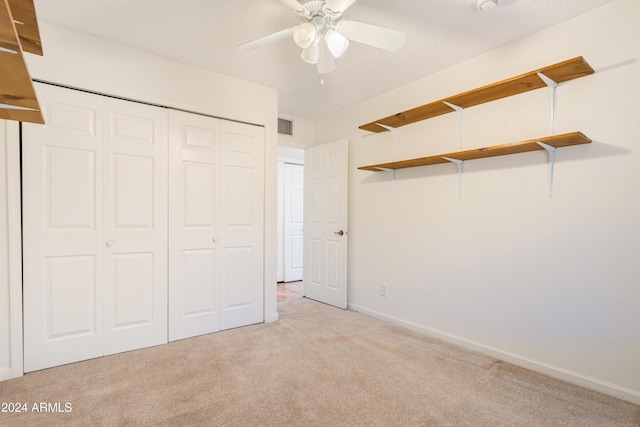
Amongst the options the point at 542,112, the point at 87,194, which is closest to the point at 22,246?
the point at 87,194

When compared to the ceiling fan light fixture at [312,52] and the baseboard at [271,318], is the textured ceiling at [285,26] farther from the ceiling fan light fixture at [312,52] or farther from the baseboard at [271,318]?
the baseboard at [271,318]

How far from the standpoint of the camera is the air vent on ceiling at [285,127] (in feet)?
13.5

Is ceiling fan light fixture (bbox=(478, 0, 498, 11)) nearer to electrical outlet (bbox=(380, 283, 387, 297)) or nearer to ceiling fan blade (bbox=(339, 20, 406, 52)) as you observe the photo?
ceiling fan blade (bbox=(339, 20, 406, 52))

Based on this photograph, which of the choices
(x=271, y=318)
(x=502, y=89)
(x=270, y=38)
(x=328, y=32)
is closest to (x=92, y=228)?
(x=271, y=318)

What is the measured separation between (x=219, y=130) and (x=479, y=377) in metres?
2.89

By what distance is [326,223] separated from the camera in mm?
4020

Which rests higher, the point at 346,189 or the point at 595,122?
the point at 595,122

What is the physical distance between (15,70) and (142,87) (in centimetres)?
206

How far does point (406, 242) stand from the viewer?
3.16 metres

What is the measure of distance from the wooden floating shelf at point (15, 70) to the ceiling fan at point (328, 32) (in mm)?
1113

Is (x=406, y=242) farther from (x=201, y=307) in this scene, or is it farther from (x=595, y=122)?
(x=201, y=307)

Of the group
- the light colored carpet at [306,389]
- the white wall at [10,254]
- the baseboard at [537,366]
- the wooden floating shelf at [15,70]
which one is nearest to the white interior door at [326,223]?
the baseboard at [537,366]

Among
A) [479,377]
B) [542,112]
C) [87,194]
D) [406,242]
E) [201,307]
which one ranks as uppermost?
[542,112]

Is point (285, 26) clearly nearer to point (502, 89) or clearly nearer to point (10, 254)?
point (502, 89)
